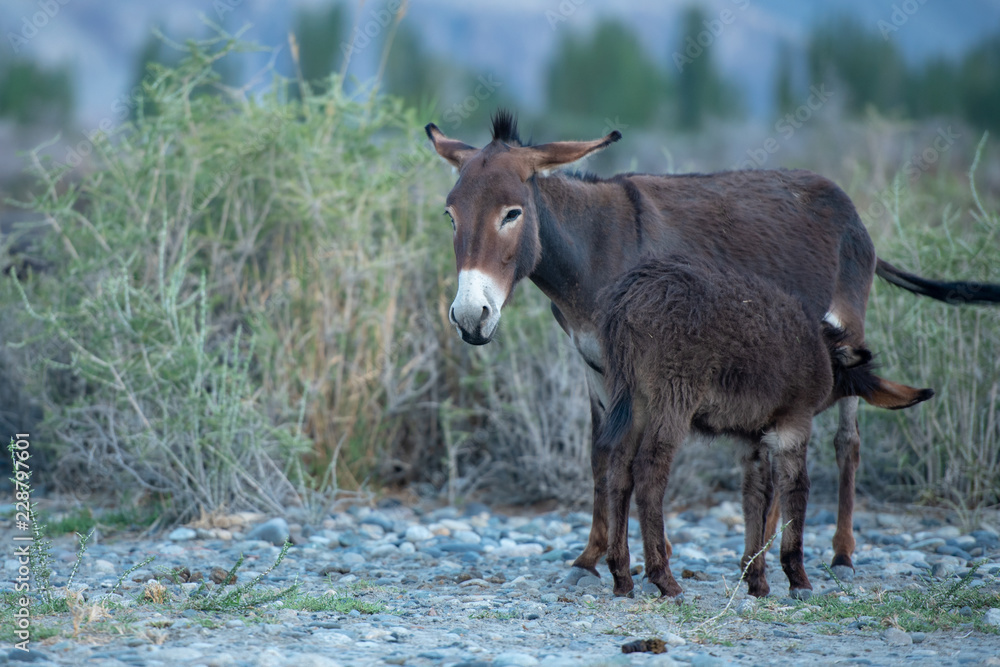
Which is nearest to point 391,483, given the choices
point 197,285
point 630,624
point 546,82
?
point 197,285

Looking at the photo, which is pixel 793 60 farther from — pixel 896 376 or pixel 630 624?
pixel 630 624

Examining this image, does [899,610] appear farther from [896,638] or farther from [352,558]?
[352,558]

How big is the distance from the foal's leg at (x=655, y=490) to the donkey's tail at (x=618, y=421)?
107mm

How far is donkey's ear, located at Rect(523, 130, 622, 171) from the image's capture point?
4.39 meters

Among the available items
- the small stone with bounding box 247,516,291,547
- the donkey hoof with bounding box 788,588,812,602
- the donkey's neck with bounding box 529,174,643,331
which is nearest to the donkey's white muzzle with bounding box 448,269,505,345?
the donkey's neck with bounding box 529,174,643,331

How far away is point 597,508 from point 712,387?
1229 mm

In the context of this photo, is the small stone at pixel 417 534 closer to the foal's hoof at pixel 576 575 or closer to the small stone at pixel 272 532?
the small stone at pixel 272 532

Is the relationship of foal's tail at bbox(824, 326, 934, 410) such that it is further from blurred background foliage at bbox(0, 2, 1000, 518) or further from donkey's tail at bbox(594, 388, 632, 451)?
blurred background foliage at bbox(0, 2, 1000, 518)

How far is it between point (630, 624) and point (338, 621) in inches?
44.9

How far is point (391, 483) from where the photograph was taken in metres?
7.09

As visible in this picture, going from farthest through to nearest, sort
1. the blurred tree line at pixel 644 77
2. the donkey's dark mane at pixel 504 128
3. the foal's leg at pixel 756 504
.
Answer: the blurred tree line at pixel 644 77, the donkey's dark mane at pixel 504 128, the foal's leg at pixel 756 504

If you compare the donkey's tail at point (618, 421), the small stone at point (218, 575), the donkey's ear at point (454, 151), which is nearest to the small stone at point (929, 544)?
the donkey's tail at point (618, 421)

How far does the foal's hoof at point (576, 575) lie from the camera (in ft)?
14.6

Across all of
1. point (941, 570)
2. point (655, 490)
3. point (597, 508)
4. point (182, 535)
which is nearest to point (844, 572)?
point (941, 570)
